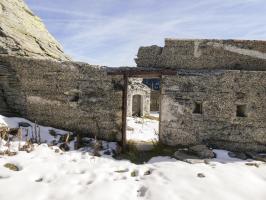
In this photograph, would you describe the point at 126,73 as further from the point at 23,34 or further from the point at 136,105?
the point at 136,105

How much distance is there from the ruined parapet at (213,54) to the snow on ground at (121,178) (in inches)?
119

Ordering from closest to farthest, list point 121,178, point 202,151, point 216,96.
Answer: point 121,178 → point 202,151 → point 216,96

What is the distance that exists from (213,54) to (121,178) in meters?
5.02

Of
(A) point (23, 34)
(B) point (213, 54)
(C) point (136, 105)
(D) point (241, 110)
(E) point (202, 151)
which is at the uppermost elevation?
(A) point (23, 34)

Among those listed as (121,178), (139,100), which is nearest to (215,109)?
(121,178)

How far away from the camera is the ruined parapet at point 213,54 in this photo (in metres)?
10.1

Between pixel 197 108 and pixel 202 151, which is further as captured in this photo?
pixel 197 108

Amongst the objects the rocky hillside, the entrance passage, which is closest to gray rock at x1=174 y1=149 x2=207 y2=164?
the rocky hillside

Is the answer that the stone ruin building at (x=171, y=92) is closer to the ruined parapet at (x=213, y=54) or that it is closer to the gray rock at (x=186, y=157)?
the ruined parapet at (x=213, y=54)

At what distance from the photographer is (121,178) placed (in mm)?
7965

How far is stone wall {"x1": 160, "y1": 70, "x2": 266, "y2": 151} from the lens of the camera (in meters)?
9.71

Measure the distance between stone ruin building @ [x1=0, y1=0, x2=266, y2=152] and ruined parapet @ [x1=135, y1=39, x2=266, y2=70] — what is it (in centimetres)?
3

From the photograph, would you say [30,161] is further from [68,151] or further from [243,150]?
[243,150]

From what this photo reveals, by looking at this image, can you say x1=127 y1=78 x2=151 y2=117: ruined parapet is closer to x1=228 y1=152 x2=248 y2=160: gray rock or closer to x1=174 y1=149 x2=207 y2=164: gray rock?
x1=174 y1=149 x2=207 y2=164: gray rock
